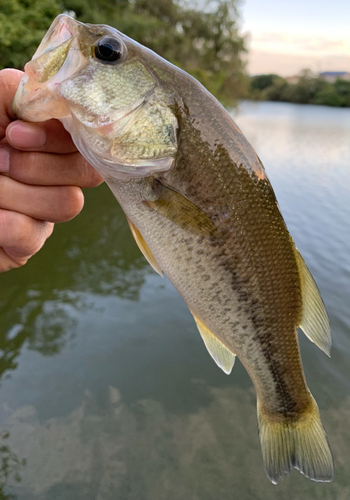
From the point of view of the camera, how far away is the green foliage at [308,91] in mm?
72750

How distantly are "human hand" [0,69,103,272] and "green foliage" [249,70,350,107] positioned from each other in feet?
231

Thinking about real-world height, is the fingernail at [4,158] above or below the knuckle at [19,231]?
above

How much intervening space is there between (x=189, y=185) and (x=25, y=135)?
73cm

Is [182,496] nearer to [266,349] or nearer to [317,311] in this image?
[266,349]

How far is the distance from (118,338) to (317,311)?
12.9ft

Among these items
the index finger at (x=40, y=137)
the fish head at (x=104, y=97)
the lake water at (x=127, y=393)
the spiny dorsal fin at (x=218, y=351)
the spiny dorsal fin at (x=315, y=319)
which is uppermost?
the fish head at (x=104, y=97)

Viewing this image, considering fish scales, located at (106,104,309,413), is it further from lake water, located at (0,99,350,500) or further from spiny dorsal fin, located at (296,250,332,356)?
lake water, located at (0,99,350,500)

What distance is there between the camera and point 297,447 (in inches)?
72.8

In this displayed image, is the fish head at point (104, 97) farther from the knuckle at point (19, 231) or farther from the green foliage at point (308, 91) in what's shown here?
the green foliage at point (308, 91)

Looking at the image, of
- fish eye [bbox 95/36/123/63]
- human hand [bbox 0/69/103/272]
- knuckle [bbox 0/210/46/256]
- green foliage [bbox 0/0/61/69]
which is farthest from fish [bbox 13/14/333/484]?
green foliage [bbox 0/0/61/69]

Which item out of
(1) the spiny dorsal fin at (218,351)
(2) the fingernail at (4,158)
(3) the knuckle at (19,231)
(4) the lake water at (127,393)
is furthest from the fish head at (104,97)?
(4) the lake water at (127,393)

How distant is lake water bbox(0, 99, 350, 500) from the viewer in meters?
3.54

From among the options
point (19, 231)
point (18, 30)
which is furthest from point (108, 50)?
point (18, 30)

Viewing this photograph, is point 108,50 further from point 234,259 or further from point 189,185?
point 234,259
